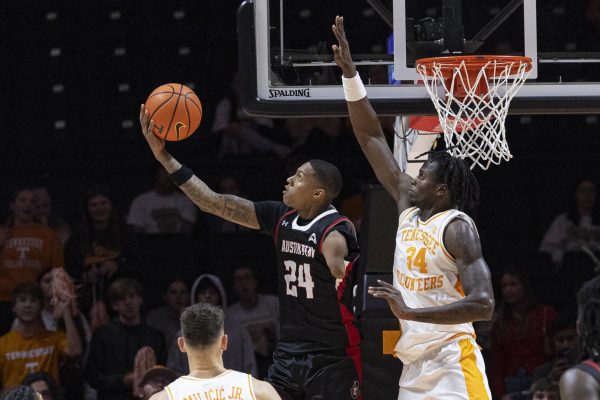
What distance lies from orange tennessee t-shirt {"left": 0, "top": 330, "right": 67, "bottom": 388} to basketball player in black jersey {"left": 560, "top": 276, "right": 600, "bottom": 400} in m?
4.79

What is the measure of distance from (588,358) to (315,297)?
1.43 m

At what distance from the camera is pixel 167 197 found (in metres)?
9.27

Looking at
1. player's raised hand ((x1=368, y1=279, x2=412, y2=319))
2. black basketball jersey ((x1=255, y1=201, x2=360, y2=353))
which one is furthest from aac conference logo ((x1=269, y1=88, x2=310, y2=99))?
player's raised hand ((x1=368, y1=279, x2=412, y2=319))

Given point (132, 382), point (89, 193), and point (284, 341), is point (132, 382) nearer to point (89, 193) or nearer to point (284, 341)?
point (89, 193)

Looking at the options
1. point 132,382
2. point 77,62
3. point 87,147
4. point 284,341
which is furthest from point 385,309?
point 77,62

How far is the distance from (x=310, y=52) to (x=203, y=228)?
3.93 metres

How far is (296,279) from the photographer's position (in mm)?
5090

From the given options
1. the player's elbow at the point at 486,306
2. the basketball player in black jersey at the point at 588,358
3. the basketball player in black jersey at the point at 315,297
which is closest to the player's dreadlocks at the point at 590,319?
the basketball player in black jersey at the point at 588,358

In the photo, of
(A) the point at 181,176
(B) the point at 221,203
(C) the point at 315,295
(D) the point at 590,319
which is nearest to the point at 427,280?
(C) the point at 315,295

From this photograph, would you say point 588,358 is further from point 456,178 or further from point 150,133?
point 150,133

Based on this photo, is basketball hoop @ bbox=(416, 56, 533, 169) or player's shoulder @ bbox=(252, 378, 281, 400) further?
basketball hoop @ bbox=(416, 56, 533, 169)

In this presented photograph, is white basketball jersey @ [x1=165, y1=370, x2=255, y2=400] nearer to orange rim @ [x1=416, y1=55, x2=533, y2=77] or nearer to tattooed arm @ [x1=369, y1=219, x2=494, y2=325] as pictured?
tattooed arm @ [x1=369, y1=219, x2=494, y2=325]

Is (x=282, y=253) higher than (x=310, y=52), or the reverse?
(x=310, y=52)

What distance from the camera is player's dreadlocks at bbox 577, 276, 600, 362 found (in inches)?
155
